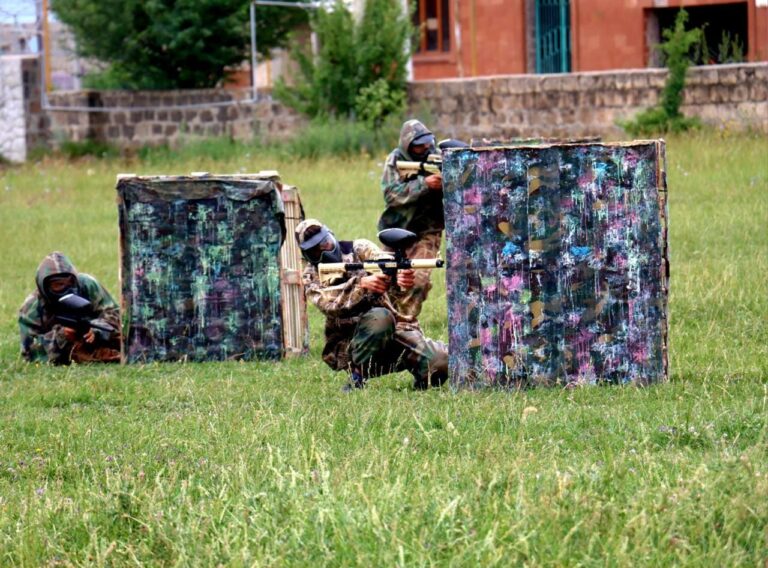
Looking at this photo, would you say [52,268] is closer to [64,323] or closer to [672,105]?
[64,323]

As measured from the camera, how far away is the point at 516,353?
852cm

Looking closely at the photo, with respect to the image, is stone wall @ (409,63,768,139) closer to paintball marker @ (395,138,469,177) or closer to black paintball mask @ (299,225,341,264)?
paintball marker @ (395,138,469,177)

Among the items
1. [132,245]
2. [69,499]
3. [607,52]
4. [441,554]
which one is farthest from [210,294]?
[607,52]

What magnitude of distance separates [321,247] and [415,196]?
2238 mm

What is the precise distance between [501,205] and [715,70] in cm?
1450

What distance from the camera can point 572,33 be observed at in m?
27.1

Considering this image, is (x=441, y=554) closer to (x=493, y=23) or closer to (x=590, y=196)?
(x=590, y=196)

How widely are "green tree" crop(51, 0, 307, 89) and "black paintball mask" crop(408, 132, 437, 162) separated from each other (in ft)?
59.8

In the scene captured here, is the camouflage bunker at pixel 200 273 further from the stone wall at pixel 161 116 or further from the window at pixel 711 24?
the window at pixel 711 24

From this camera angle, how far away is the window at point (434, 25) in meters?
30.7

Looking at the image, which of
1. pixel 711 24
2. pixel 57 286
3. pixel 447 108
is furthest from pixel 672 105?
pixel 57 286

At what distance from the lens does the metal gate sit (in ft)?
91.1

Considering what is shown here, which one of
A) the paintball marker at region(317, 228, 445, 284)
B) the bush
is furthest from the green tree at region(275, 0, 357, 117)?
the paintball marker at region(317, 228, 445, 284)

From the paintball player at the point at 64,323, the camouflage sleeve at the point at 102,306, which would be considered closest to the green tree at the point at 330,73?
the camouflage sleeve at the point at 102,306
